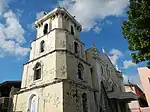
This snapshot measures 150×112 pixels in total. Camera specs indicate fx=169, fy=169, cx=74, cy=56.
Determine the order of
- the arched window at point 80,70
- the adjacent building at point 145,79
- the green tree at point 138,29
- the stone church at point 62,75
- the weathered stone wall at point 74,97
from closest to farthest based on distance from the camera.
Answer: the green tree at point 138,29, the weathered stone wall at point 74,97, the stone church at point 62,75, the arched window at point 80,70, the adjacent building at point 145,79

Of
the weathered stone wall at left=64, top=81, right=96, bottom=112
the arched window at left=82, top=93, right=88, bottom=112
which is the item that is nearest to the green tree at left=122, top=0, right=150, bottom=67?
the weathered stone wall at left=64, top=81, right=96, bottom=112

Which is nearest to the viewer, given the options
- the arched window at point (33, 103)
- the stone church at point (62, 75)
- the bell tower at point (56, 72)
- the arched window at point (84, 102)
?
the bell tower at point (56, 72)

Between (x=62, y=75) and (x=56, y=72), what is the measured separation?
2.39 ft

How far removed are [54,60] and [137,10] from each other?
35.9 feet

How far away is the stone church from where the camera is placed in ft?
57.0

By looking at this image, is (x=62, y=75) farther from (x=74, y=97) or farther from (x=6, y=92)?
(x=6, y=92)

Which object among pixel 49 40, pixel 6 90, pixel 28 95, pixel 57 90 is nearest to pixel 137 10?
pixel 57 90

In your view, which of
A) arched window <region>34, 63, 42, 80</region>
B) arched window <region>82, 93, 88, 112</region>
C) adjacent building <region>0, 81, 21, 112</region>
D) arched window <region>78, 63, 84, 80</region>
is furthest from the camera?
arched window <region>78, 63, 84, 80</region>

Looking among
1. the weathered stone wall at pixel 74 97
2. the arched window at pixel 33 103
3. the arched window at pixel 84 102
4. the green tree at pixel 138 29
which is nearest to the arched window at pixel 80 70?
the weathered stone wall at pixel 74 97

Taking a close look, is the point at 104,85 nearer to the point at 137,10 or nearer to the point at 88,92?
the point at 88,92

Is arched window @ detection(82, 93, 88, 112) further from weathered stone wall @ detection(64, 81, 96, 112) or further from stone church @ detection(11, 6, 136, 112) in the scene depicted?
weathered stone wall @ detection(64, 81, 96, 112)

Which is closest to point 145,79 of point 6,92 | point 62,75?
point 62,75

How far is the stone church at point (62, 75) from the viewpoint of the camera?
57.0 feet

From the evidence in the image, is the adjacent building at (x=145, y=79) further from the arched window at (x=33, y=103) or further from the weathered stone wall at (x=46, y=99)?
the arched window at (x=33, y=103)
